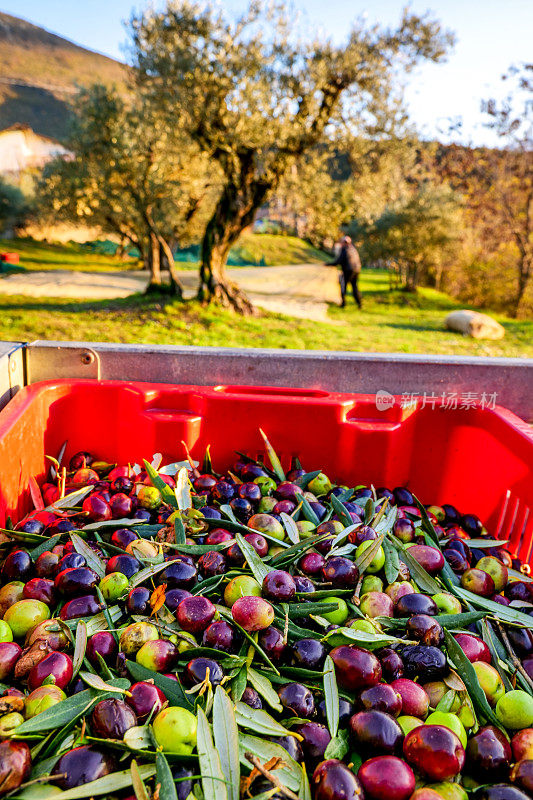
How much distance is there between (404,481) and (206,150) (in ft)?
32.9

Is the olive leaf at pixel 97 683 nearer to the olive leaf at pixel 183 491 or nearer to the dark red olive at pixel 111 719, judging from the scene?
the dark red olive at pixel 111 719

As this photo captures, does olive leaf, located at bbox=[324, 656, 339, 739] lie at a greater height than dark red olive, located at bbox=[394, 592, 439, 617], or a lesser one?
lesser

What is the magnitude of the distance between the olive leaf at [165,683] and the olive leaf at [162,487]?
0.78m

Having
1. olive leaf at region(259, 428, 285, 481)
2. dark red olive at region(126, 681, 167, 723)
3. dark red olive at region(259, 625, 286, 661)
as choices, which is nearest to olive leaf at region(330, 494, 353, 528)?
olive leaf at region(259, 428, 285, 481)

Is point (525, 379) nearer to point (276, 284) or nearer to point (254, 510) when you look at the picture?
point (254, 510)

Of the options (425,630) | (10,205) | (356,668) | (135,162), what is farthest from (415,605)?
(10,205)

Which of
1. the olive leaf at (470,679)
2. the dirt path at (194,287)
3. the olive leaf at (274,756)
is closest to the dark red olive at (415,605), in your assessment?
the olive leaf at (470,679)

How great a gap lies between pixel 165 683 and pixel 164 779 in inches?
10.4

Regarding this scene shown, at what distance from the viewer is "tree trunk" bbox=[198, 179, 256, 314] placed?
12.4 meters

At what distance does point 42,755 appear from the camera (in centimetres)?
113

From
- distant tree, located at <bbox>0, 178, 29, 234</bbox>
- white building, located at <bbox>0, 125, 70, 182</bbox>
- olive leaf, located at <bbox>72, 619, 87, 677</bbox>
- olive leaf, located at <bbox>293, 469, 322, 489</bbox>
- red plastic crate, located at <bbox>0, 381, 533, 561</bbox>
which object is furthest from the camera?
white building, located at <bbox>0, 125, 70, 182</bbox>

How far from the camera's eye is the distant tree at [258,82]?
10062 millimetres

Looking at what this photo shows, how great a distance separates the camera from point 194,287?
18219 millimetres

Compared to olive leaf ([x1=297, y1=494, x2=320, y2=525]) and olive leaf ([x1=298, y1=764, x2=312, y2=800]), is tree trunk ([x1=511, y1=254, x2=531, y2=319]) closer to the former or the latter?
olive leaf ([x1=297, y1=494, x2=320, y2=525])
